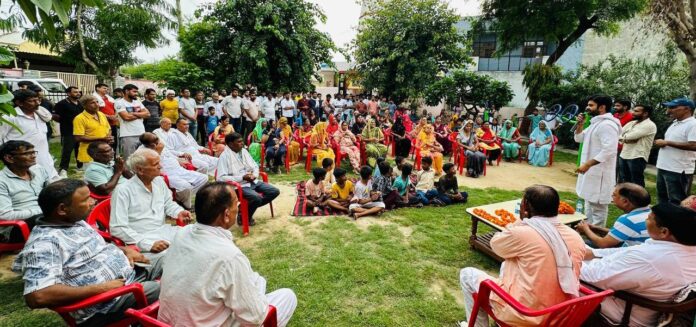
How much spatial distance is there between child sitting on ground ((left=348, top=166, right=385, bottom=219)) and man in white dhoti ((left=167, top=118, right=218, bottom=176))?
2889 mm

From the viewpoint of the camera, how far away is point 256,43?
45.0ft

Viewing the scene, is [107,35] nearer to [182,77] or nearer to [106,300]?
[182,77]

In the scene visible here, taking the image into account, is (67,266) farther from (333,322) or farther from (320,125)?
(320,125)

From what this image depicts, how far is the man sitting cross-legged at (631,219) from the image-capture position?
3.02m

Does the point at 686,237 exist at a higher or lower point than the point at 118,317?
higher

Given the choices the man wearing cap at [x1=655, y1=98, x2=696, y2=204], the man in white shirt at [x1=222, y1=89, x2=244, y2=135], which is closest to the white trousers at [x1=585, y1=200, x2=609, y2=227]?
Answer: the man wearing cap at [x1=655, y1=98, x2=696, y2=204]

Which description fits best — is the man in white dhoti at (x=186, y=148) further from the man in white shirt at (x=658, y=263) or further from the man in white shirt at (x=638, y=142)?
the man in white shirt at (x=638, y=142)

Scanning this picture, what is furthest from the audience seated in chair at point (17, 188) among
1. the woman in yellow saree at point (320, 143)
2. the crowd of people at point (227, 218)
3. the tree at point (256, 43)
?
the tree at point (256, 43)

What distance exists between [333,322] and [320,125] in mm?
6307

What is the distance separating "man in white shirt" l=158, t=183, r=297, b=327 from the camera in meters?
1.85

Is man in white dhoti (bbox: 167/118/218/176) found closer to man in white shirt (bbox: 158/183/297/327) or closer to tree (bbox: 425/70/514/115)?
man in white shirt (bbox: 158/183/297/327)

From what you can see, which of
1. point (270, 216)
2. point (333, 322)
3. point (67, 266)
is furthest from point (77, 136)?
point (333, 322)

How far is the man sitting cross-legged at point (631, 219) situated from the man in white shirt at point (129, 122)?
706 centimetres

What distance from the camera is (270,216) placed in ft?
18.2
